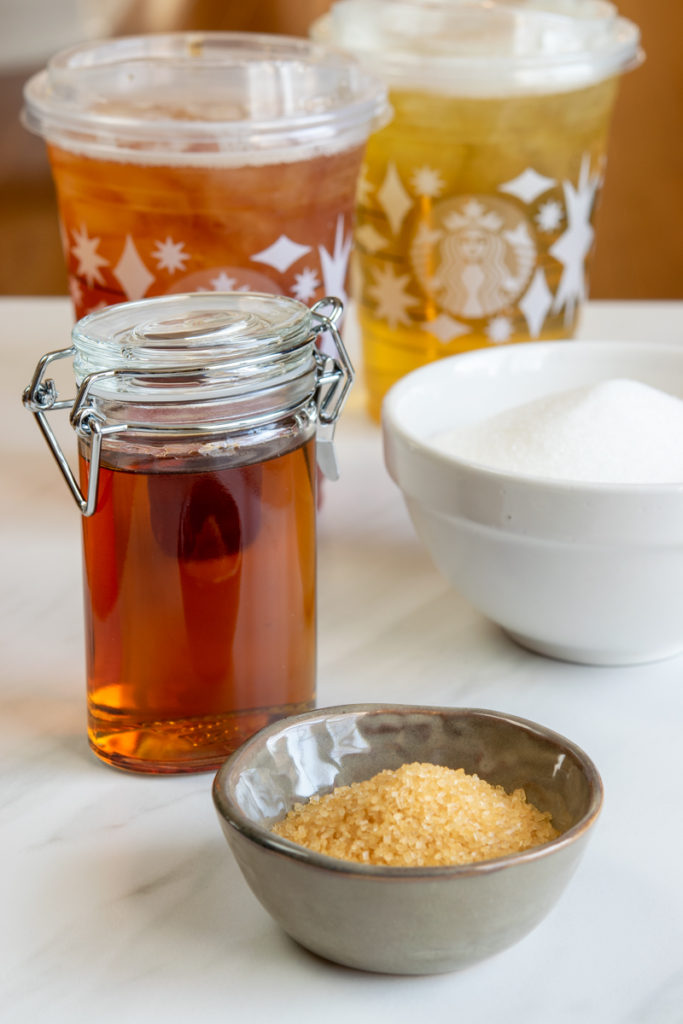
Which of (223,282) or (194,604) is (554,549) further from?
(223,282)

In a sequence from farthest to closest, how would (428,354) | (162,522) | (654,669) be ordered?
(428,354)
(654,669)
(162,522)

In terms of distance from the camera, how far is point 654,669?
0.59 m

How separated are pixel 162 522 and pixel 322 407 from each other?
0.33 feet

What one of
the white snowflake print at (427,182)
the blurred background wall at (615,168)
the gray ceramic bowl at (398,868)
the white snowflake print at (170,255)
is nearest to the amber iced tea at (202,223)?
the white snowflake print at (170,255)

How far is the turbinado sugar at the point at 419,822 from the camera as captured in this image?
1.31ft

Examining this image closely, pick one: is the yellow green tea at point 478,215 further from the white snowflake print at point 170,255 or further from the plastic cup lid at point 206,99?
the white snowflake print at point 170,255

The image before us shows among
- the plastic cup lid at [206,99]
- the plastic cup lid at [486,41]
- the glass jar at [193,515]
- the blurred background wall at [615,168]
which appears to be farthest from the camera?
the blurred background wall at [615,168]

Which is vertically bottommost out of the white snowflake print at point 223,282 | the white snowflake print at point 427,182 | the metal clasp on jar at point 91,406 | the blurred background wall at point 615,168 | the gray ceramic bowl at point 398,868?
the blurred background wall at point 615,168

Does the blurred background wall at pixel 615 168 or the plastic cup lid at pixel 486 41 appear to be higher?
the plastic cup lid at pixel 486 41

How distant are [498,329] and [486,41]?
0.19 metres

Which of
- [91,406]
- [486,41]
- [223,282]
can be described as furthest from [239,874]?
[486,41]

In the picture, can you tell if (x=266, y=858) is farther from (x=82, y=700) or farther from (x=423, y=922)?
(x=82, y=700)

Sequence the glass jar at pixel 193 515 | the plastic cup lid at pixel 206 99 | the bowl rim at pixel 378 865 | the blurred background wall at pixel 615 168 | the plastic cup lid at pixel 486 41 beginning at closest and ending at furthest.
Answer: the bowl rim at pixel 378 865
the glass jar at pixel 193 515
the plastic cup lid at pixel 206 99
the plastic cup lid at pixel 486 41
the blurred background wall at pixel 615 168

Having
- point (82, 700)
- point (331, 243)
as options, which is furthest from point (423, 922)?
point (331, 243)
